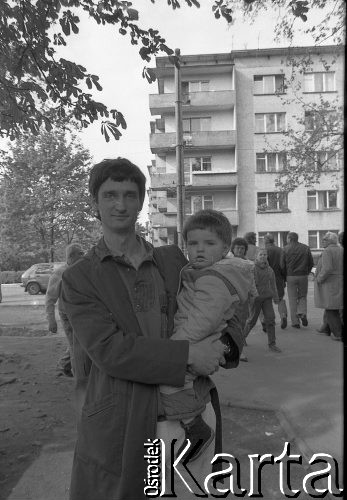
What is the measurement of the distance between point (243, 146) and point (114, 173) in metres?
35.7

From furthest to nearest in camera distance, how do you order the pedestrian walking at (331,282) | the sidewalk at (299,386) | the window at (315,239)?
the window at (315,239) < the pedestrian walking at (331,282) < the sidewalk at (299,386)

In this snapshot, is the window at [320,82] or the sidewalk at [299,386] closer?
the sidewalk at [299,386]

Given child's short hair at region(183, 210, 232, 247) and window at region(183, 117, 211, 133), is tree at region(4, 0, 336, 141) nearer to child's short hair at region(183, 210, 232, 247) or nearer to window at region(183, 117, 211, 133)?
child's short hair at region(183, 210, 232, 247)

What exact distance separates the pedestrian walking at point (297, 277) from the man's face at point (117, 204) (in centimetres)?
795

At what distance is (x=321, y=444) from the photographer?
3746 millimetres

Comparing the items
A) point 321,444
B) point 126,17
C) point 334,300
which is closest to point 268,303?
point 334,300

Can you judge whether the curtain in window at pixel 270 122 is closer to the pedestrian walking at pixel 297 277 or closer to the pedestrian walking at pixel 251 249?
the pedestrian walking at pixel 297 277

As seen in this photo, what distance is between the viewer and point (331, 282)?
809cm

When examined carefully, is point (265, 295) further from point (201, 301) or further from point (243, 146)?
point (243, 146)

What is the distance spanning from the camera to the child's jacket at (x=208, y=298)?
1912 millimetres

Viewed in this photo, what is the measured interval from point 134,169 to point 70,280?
0.57m

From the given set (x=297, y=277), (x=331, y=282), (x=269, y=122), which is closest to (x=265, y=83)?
(x=269, y=122)

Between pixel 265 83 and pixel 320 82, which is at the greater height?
pixel 265 83

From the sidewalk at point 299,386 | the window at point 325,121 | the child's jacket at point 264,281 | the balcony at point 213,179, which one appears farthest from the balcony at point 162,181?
the child's jacket at point 264,281
